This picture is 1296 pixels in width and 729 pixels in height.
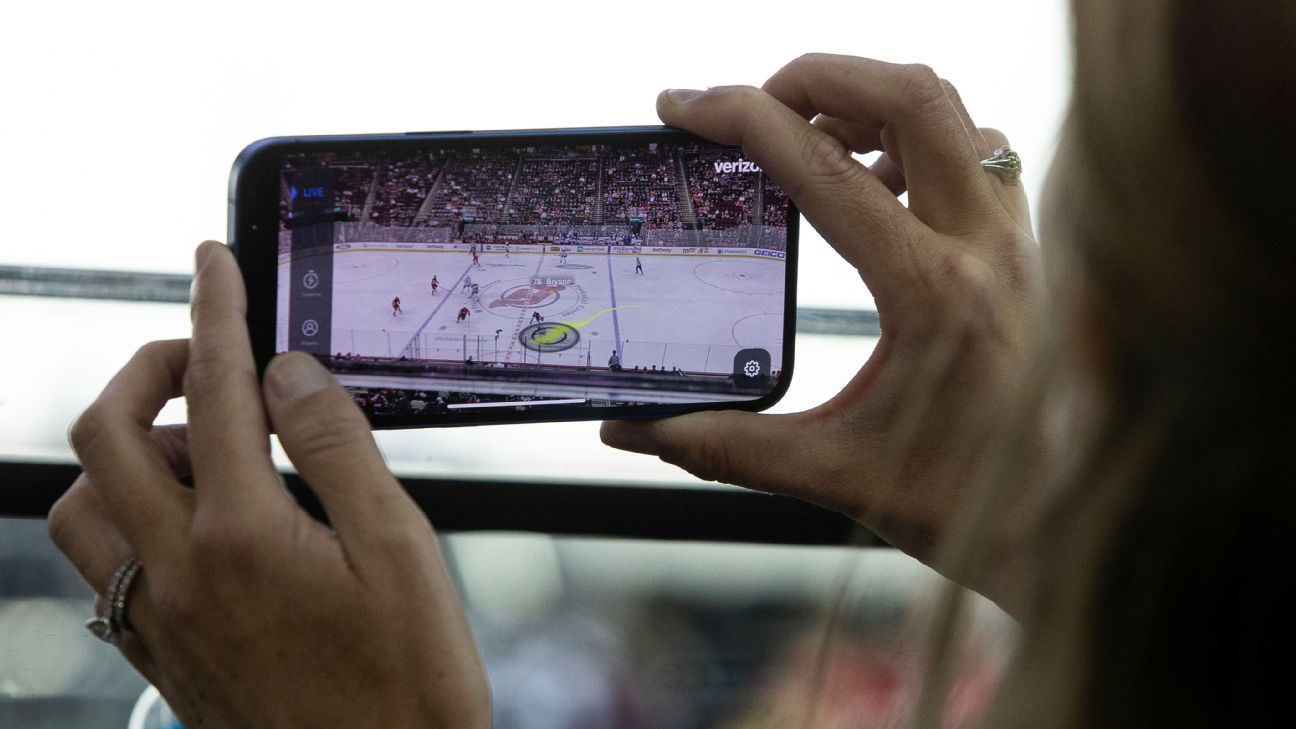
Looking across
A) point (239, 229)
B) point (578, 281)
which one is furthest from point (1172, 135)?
point (239, 229)

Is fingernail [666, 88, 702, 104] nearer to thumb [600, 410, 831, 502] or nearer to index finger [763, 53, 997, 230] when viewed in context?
index finger [763, 53, 997, 230]

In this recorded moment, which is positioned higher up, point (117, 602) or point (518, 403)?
point (518, 403)

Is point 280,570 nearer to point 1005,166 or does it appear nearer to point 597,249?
point 597,249

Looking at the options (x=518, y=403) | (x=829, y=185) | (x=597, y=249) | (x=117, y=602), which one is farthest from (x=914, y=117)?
(x=117, y=602)

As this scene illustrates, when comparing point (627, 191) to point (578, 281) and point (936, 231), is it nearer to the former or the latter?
point (578, 281)

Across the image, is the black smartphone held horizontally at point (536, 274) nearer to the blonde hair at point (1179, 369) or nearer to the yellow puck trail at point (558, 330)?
the yellow puck trail at point (558, 330)

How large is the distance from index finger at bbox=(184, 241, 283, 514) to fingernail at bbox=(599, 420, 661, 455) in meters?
0.27

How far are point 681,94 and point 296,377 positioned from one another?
0.36 m

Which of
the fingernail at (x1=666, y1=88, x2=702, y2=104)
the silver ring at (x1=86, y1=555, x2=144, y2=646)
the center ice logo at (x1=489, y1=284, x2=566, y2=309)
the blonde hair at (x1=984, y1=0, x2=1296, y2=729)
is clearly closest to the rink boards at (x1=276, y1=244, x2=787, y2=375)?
the center ice logo at (x1=489, y1=284, x2=566, y2=309)

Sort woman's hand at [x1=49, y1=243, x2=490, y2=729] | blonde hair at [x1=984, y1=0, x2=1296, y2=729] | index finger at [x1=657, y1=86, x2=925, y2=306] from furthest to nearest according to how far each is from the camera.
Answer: index finger at [x1=657, y1=86, x2=925, y2=306], woman's hand at [x1=49, y1=243, x2=490, y2=729], blonde hair at [x1=984, y1=0, x2=1296, y2=729]

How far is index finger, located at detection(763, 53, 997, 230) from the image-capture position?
27.7 inches

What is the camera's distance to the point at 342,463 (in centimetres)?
56

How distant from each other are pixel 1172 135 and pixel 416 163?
0.55 metres

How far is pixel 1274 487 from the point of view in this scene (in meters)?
0.33
